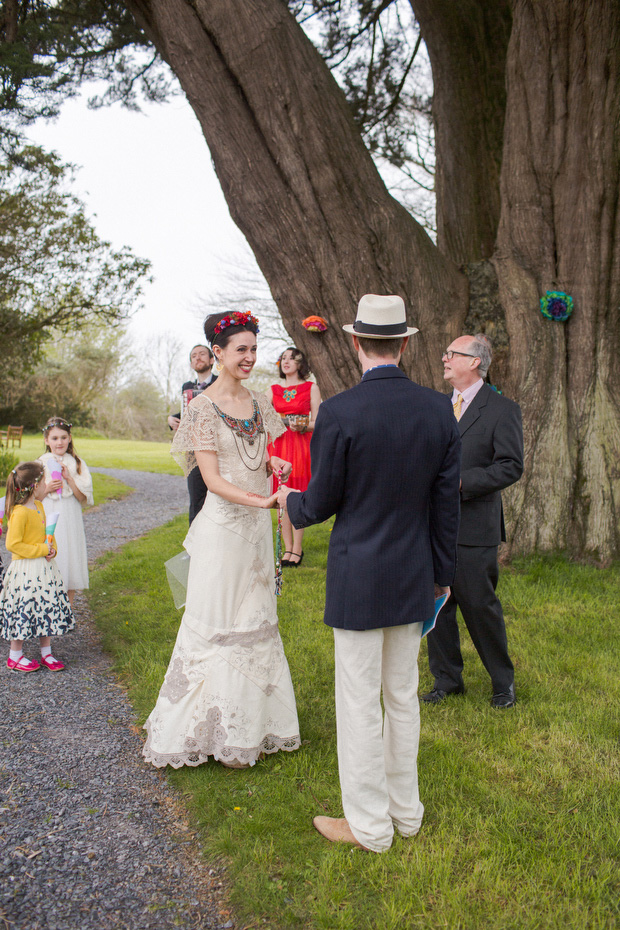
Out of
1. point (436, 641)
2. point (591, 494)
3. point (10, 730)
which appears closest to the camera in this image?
point (10, 730)

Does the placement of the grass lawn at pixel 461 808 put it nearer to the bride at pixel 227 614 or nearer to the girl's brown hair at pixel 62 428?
the bride at pixel 227 614

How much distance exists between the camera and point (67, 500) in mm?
6086

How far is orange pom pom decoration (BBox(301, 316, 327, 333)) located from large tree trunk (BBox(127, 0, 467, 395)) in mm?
85

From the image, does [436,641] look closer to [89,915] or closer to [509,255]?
[89,915]

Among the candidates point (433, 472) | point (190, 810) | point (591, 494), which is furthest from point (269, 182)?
point (190, 810)

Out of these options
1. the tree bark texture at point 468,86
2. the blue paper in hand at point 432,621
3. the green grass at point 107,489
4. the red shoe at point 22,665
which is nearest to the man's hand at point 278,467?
the blue paper in hand at point 432,621

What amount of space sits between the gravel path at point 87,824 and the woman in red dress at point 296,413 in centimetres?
313

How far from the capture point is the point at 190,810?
3.22 m

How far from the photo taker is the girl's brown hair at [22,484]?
5023mm

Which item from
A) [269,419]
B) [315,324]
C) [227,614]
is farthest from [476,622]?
[315,324]

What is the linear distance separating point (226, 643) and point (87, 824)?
981 millimetres

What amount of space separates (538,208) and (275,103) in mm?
2822

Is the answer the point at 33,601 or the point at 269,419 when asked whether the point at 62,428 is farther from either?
the point at 269,419

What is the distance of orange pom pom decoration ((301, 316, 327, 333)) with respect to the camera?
273 inches
